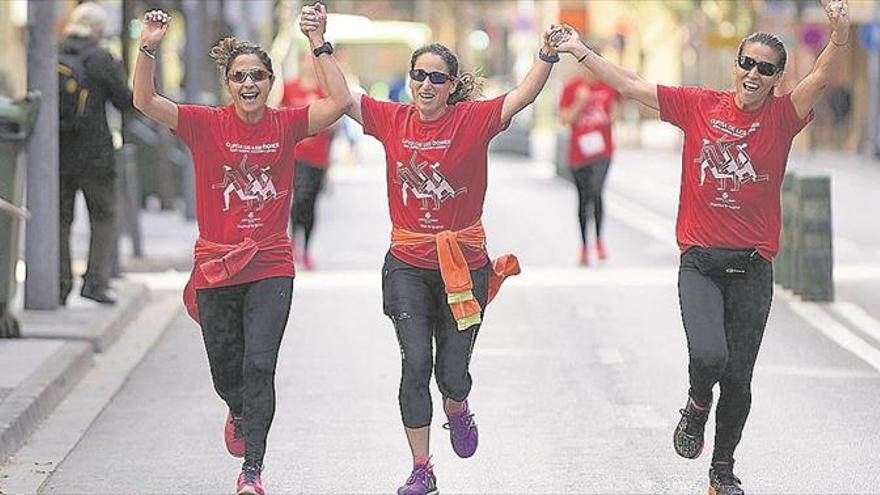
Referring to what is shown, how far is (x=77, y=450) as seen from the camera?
9492 mm

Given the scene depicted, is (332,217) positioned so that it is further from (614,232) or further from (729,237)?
(729,237)

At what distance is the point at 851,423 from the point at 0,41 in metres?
27.3

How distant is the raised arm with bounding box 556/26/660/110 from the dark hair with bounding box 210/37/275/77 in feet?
3.52

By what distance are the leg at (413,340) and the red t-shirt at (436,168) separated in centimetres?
8

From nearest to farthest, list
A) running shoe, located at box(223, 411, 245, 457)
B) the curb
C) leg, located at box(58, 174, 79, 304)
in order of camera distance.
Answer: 1. running shoe, located at box(223, 411, 245, 457)
2. the curb
3. leg, located at box(58, 174, 79, 304)

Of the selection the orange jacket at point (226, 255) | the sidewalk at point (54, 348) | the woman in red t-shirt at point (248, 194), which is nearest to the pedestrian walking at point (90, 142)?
the sidewalk at point (54, 348)

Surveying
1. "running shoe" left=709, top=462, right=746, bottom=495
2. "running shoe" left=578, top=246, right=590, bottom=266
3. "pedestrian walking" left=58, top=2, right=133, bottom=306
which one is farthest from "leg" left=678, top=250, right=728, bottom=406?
"running shoe" left=578, top=246, right=590, bottom=266

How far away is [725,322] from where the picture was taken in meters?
7.91

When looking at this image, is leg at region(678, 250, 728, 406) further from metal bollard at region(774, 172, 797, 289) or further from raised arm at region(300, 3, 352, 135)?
metal bollard at region(774, 172, 797, 289)

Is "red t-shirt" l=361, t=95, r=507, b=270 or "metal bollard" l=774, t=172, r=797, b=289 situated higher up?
"red t-shirt" l=361, t=95, r=507, b=270

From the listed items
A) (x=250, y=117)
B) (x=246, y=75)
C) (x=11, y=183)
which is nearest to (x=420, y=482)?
(x=250, y=117)

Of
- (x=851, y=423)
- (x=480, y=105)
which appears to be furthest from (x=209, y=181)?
(x=851, y=423)

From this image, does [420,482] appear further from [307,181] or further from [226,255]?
[307,181]

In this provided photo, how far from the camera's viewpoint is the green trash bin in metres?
12.2
